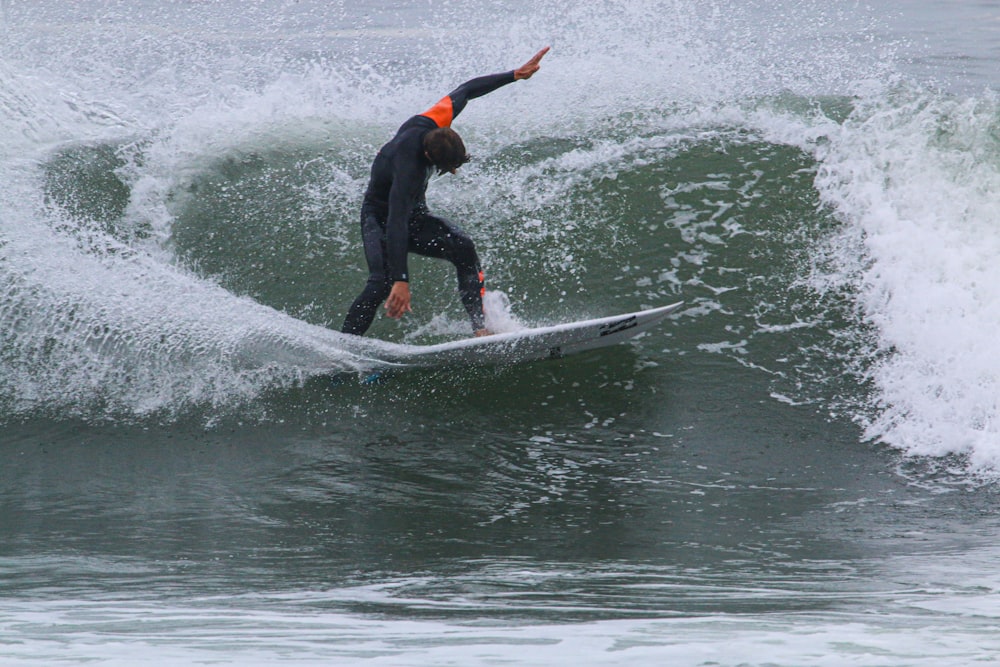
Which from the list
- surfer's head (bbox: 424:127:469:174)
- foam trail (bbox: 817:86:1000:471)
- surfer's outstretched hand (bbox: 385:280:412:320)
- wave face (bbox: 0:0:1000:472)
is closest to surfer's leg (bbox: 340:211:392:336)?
wave face (bbox: 0:0:1000:472)

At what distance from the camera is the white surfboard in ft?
18.8

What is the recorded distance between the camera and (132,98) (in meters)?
9.55

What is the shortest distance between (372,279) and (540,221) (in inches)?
80.2

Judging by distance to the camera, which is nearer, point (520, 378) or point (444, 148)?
point (444, 148)

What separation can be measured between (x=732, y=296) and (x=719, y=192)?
1.26 m

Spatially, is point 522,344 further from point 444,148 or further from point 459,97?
point 459,97

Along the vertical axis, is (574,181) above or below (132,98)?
below

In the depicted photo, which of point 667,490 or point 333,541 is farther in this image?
point 667,490

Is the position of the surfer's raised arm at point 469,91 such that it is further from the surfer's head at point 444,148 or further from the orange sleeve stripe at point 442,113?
the surfer's head at point 444,148

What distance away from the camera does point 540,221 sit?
7.36 metres

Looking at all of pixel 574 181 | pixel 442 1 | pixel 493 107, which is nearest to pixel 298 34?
pixel 442 1

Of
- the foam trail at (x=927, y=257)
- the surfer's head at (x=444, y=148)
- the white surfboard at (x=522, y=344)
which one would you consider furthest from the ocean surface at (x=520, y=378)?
the surfer's head at (x=444, y=148)

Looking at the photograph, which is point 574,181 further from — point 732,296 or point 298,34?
point 298,34

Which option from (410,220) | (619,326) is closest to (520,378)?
(619,326)
